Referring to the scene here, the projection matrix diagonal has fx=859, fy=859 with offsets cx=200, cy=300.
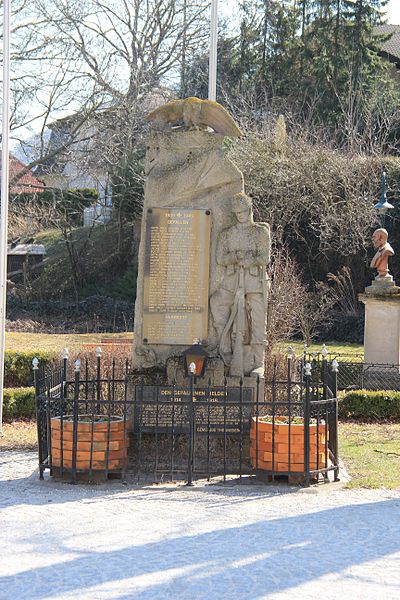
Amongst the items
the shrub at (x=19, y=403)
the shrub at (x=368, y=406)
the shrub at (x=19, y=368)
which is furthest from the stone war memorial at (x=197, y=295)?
the shrub at (x=19, y=368)

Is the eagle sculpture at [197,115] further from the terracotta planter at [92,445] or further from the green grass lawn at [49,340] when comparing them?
the green grass lawn at [49,340]

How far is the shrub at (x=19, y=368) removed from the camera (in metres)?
17.0

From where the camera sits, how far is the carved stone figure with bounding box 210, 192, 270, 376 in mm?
10492

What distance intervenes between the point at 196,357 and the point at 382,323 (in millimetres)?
8899

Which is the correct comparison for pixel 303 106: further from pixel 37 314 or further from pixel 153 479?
pixel 153 479

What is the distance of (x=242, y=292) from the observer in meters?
10.5

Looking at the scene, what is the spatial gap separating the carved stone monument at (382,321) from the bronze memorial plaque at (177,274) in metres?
8.22

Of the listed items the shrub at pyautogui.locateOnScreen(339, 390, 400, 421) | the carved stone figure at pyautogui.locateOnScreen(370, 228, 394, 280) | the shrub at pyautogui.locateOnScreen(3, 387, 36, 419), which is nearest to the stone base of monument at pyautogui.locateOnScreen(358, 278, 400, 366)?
the carved stone figure at pyautogui.locateOnScreen(370, 228, 394, 280)

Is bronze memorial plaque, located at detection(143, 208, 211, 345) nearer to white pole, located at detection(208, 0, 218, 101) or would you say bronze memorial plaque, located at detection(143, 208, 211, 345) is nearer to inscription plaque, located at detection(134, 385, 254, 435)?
inscription plaque, located at detection(134, 385, 254, 435)

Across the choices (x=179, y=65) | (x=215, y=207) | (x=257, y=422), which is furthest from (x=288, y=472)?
(x=179, y=65)

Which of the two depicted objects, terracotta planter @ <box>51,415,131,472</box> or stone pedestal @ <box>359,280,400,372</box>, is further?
stone pedestal @ <box>359,280,400,372</box>

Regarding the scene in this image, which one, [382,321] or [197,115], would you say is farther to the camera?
[382,321]

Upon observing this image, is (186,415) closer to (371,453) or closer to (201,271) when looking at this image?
(201,271)

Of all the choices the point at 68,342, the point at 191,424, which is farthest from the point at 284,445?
the point at 68,342
